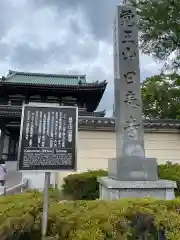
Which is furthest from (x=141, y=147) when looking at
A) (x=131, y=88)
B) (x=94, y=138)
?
(x=94, y=138)

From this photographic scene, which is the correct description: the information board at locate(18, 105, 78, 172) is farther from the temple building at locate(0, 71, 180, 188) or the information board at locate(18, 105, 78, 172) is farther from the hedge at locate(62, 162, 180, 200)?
the temple building at locate(0, 71, 180, 188)

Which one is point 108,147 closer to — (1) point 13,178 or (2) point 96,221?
(1) point 13,178

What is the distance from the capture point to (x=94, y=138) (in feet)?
35.9

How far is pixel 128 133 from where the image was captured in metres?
5.50

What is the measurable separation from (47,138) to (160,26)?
9497 millimetres

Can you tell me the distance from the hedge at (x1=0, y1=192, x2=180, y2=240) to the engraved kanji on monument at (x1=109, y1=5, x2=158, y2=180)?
7.25 ft

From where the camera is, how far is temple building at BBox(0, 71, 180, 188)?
429 inches

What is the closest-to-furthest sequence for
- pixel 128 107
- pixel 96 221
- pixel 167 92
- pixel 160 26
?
pixel 96 221 → pixel 128 107 → pixel 160 26 → pixel 167 92

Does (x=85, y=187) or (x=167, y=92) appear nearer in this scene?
(x=85, y=187)

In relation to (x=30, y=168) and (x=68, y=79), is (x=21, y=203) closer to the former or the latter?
(x=30, y=168)

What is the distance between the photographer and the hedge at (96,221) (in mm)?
2322

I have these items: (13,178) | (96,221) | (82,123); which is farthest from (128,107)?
(13,178)

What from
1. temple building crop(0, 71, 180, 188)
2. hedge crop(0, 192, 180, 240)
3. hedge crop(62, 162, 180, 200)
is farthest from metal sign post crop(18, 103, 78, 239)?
temple building crop(0, 71, 180, 188)

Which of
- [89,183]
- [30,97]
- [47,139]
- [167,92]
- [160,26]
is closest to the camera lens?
[47,139]
